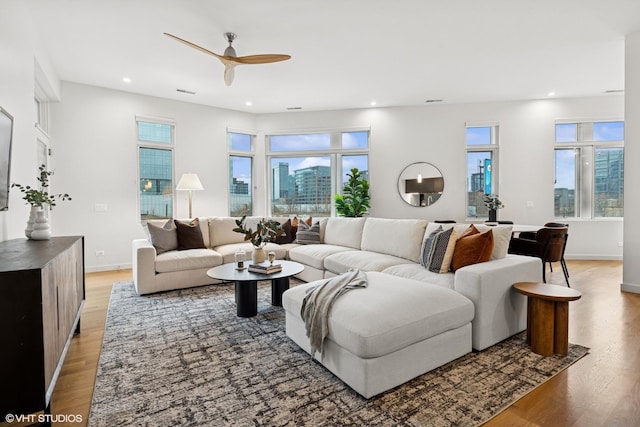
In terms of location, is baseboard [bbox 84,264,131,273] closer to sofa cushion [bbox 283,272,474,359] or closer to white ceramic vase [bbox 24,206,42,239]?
white ceramic vase [bbox 24,206,42,239]

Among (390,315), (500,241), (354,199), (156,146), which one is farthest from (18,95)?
(354,199)

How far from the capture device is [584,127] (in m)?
6.23

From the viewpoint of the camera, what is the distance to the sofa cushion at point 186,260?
4059 mm

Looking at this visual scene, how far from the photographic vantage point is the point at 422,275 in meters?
2.98

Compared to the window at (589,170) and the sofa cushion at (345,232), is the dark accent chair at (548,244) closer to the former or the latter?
the sofa cushion at (345,232)

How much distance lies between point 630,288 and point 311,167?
5.29 m

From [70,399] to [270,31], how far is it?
11.9 feet

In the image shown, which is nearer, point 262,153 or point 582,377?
point 582,377

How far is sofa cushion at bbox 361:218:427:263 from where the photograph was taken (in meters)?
3.68

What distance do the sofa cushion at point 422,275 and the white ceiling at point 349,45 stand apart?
2536 millimetres

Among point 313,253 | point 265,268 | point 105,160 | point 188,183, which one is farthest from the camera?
point 188,183

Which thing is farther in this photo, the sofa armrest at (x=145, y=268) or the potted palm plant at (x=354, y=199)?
the potted palm plant at (x=354, y=199)

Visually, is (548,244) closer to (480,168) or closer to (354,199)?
(480,168)

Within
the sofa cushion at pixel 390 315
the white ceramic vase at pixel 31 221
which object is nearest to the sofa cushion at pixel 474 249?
the sofa cushion at pixel 390 315
